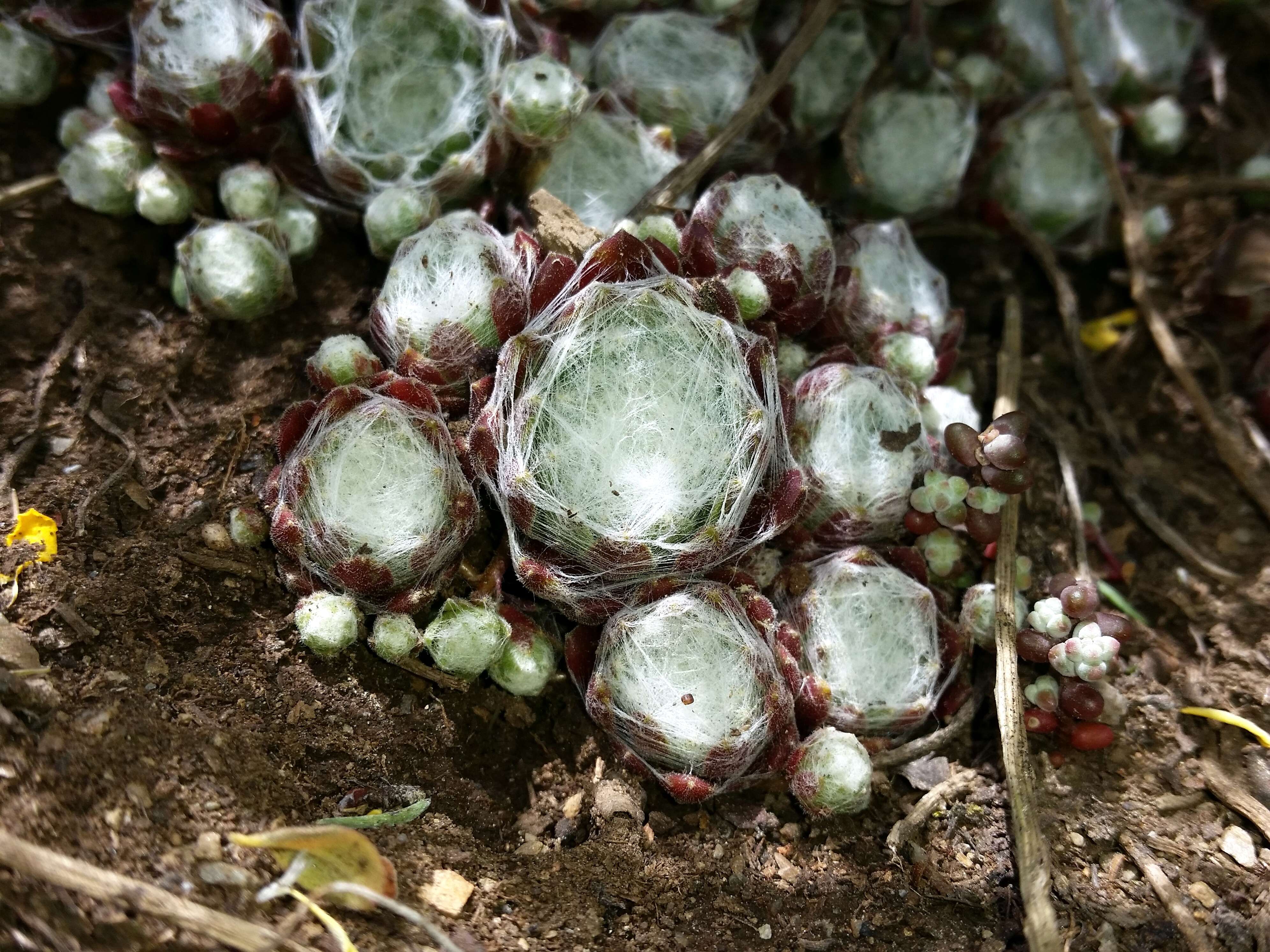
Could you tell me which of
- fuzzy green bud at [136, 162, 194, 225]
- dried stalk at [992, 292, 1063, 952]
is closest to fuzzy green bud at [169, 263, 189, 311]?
fuzzy green bud at [136, 162, 194, 225]

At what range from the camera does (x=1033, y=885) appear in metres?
1.98

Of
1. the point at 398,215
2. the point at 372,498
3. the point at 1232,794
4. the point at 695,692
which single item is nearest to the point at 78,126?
the point at 398,215

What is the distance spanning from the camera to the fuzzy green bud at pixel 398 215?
2.33 m

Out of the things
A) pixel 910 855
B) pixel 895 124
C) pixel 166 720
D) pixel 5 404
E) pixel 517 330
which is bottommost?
pixel 910 855

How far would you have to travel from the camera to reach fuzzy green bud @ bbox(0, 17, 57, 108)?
2418mm

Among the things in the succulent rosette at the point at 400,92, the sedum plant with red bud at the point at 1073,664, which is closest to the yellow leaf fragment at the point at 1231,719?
the sedum plant with red bud at the point at 1073,664

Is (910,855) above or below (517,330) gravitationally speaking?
below

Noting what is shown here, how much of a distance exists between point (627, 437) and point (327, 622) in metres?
0.71

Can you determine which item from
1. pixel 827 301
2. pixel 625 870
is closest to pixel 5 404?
pixel 625 870

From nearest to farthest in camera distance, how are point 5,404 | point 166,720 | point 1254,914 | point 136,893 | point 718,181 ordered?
point 136,893
point 166,720
point 1254,914
point 5,404
point 718,181

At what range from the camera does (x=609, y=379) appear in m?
2.09

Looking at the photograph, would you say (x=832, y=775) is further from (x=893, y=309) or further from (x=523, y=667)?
(x=893, y=309)

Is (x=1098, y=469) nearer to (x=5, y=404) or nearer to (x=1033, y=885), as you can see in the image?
(x=1033, y=885)

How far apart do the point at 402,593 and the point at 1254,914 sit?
1.87 meters
